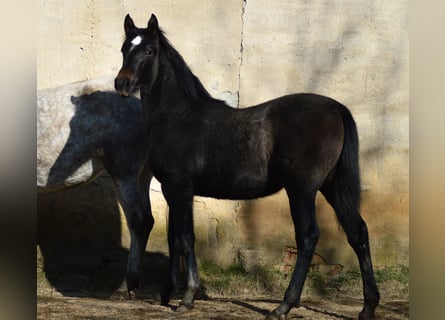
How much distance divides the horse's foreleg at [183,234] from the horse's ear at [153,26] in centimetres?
117

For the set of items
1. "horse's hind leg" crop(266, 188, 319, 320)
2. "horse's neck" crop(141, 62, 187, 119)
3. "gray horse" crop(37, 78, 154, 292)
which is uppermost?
"horse's neck" crop(141, 62, 187, 119)

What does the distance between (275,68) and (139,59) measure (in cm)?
140

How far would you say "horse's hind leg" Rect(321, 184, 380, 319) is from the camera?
661 cm

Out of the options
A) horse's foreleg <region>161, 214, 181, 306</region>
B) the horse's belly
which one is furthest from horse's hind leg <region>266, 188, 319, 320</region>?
horse's foreleg <region>161, 214, 181, 306</region>

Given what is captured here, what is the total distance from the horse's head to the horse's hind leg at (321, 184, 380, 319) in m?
1.60

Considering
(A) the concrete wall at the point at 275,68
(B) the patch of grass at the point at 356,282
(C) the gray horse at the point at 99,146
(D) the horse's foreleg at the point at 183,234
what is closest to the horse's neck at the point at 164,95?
(C) the gray horse at the point at 99,146

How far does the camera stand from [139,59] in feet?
22.0

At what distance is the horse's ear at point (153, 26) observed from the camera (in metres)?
6.76

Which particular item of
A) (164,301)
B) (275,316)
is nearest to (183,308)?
(164,301)

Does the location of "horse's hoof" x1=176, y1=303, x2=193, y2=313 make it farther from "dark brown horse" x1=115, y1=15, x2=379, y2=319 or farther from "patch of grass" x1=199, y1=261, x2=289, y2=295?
"patch of grass" x1=199, y1=261, x2=289, y2=295

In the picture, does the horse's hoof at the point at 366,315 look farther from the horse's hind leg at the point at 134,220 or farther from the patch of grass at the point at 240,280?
the horse's hind leg at the point at 134,220

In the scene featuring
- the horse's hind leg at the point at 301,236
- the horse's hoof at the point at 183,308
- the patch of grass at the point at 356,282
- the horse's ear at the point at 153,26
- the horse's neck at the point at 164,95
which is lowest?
the horse's hoof at the point at 183,308

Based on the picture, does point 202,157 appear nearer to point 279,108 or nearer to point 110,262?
point 279,108

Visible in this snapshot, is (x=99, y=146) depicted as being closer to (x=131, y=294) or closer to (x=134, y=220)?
(x=134, y=220)
